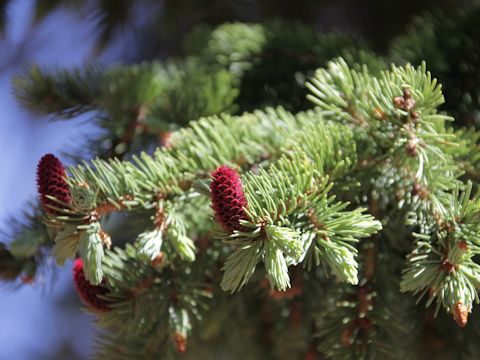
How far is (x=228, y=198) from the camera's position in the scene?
1.45 ft

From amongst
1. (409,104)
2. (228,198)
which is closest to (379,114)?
(409,104)

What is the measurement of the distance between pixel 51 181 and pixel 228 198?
0.45ft

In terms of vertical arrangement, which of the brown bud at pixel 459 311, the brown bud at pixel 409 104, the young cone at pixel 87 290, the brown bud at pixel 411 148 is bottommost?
the young cone at pixel 87 290

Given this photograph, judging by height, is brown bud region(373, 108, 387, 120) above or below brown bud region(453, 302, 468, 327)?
above

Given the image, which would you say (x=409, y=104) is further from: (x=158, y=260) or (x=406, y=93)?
(x=158, y=260)

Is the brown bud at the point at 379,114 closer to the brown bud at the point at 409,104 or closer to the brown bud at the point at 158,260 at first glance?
the brown bud at the point at 409,104

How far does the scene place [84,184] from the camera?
1.60 ft

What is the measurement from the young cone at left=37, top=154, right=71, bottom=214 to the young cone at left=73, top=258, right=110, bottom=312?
85mm

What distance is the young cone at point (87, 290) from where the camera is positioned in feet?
1.81

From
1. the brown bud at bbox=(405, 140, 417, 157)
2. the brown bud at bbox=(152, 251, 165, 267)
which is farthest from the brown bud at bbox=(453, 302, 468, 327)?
the brown bud at bbox=(152, 251, 165, 267)

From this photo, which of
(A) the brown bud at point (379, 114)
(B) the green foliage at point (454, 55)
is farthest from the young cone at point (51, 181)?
(B) the green foliage at point (454, 55)

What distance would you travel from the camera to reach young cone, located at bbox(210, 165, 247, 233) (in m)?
0.44

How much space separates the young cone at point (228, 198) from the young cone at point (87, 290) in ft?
0.55

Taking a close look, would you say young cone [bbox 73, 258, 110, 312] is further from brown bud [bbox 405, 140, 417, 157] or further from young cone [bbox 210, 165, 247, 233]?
brown bud [bbox 405, 140, 417, 157]
